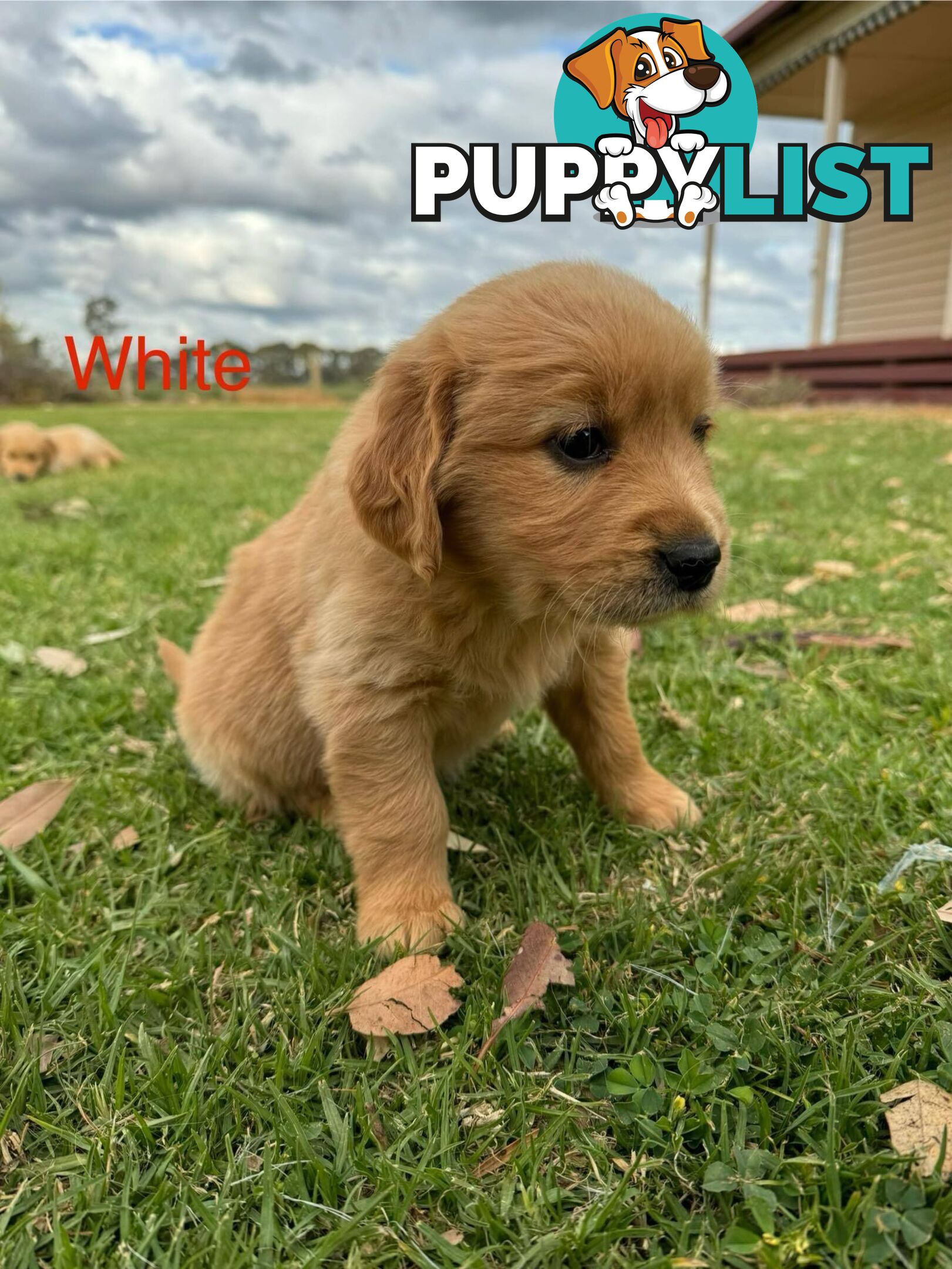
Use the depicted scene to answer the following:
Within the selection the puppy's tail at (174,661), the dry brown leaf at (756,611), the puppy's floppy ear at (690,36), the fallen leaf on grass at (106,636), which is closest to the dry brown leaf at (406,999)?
the puppy's tail at (174,661)

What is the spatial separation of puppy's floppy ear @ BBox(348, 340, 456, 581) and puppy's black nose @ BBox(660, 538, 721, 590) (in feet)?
1.39

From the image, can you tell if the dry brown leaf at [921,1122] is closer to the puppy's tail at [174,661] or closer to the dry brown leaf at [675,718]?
the dry brown leaf at [675,718]

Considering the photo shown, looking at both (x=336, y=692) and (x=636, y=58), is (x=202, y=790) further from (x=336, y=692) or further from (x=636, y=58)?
(x=636, y=58)

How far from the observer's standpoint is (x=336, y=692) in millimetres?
1784

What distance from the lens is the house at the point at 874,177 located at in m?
10.7

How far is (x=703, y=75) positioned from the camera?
427 centimetres

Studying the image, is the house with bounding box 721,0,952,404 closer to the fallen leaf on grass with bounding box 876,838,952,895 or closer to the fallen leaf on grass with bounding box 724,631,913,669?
the fallen leaf on grass with bounding box 724,631,913,669

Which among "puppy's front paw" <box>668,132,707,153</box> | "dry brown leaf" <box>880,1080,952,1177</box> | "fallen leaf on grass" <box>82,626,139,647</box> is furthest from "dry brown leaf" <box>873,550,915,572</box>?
"fallen leaf on grass" <box>82,626,139,647</box>

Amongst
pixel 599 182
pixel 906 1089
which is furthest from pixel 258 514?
pixel 906 1089

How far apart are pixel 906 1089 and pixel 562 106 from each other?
3.41 m

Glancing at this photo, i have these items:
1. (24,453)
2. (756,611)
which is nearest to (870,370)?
(756,611)

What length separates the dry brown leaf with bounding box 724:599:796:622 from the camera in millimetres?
3307

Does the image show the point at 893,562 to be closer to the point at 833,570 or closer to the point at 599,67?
the point at 833,570

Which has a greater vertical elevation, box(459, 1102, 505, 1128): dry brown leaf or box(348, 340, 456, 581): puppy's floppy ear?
box(348, 340, 456, 581): puppy's floppy ear
